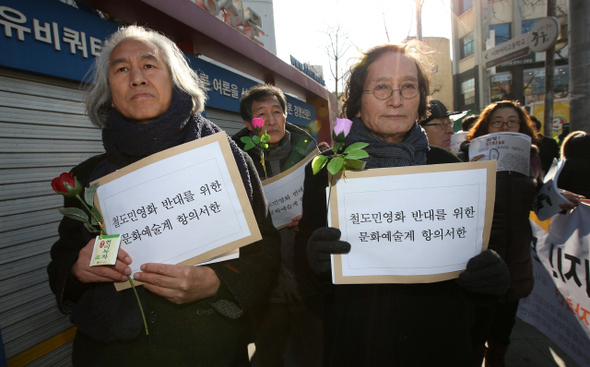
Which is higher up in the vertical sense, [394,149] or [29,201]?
[394,149]

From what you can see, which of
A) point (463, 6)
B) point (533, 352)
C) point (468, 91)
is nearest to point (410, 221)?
point (533, 352)

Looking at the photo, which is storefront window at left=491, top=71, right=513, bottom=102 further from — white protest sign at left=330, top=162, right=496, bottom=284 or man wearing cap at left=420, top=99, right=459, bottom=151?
white protest sign at left=330, top=162, right=496, bottom=284

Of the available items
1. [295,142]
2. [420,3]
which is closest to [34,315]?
[295,142]

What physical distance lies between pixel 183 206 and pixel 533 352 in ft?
11.1

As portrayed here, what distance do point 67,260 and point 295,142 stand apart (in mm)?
1944

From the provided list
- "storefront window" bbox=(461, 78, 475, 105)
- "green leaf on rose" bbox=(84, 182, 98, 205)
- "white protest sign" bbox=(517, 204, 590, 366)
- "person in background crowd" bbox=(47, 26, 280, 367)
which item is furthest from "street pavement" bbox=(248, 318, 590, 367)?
"storefront window" bbox=(461, 78, 475, 105)

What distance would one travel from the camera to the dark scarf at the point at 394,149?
4.73 ft

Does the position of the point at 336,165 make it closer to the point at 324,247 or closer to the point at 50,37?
the point at 324,247

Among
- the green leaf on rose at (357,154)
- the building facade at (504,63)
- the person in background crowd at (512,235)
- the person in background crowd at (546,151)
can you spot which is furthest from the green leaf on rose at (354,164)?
the building facade at (504,63)

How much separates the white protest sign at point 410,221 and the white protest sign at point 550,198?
1441 mm

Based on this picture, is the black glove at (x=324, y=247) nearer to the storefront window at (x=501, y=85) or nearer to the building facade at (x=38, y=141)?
the building facade at (x=38, y=141)

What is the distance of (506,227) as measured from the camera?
2.04 m

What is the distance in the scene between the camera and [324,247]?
1200 mm

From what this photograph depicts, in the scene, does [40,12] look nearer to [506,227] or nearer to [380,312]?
[380,312]
